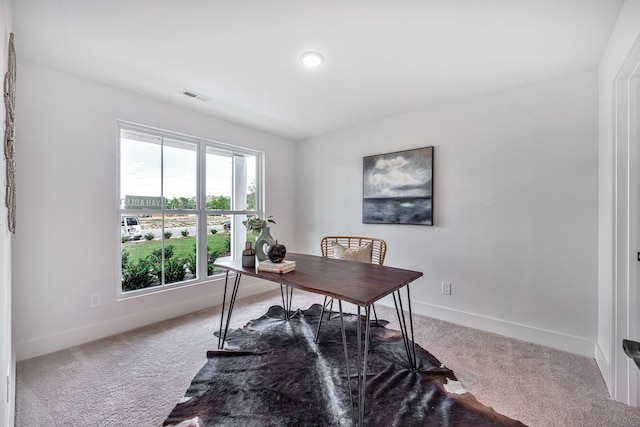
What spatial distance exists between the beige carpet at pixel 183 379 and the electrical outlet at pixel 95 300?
317 millimetres

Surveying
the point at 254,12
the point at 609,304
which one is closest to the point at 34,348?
the point at 254,12

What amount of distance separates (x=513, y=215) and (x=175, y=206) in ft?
11.4

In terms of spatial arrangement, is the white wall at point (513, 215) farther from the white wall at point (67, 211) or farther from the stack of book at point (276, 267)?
the white wall at point (67, 211)

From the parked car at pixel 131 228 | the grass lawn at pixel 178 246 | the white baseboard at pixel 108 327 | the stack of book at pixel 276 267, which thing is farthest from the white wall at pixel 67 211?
the stack of book at pixel 276 267

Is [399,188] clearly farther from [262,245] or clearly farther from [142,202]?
[142,202]

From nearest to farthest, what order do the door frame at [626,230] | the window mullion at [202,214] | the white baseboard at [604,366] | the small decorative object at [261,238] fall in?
the door frame at [626,230]
the white baseboard at [604,366]
the small decorative object at [261,238]
the window mullion at [202,214]

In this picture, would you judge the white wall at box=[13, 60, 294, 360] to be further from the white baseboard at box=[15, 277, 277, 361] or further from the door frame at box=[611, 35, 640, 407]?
the door frame at box=[611, 35, 640, 407]

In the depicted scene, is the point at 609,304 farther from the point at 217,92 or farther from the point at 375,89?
the point at 217,92

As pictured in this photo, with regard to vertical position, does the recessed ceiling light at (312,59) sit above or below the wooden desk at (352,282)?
above

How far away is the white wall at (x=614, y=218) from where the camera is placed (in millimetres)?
1673

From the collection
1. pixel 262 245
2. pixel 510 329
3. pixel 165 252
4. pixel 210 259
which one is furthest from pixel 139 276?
pixel 510 329

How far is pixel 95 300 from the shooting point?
2.58m

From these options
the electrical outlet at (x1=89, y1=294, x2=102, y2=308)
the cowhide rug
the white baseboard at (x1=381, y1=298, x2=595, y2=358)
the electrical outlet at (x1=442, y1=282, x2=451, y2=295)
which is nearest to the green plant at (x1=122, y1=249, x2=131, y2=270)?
the electrical outlet at (x1=89, y1=294, x2=102, y2=308)

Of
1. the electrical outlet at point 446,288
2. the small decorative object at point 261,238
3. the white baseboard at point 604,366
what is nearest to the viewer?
the white baseboard at point 604,366
